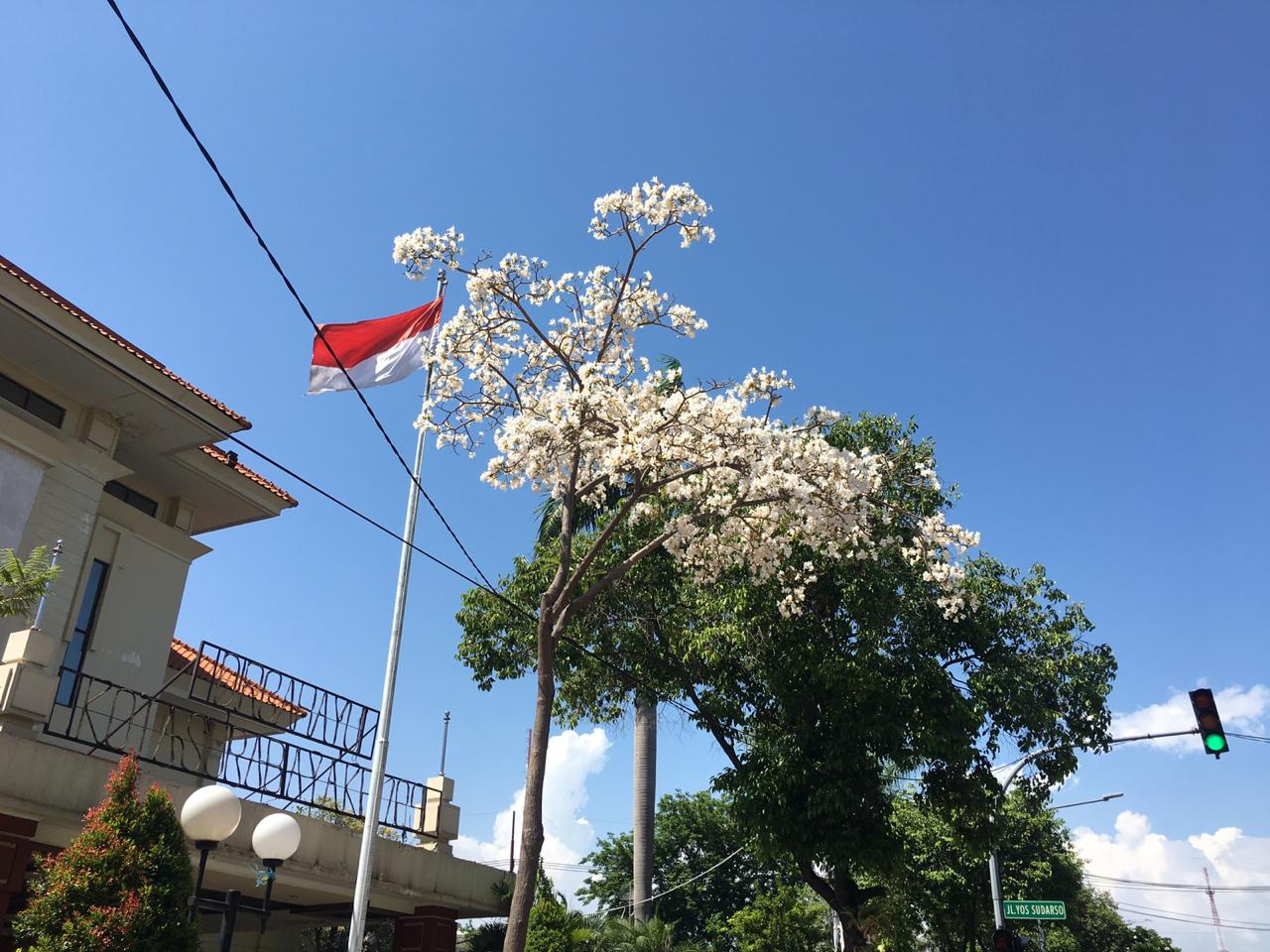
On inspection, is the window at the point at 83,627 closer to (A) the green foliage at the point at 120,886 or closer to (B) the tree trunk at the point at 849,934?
(A) the green foliage at the point at 120,886

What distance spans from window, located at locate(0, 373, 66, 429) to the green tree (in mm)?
8531

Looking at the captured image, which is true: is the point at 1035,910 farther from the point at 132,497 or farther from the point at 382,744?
the point at 132,497

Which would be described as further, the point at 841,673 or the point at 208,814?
the point at 841,673

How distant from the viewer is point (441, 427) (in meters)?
12.4

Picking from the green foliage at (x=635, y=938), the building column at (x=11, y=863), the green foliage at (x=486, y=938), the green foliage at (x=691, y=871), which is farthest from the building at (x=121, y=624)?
the green foliage at (x=691, y=871)

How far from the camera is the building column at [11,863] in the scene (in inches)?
397

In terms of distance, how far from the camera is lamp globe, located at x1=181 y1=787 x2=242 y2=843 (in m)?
8.58

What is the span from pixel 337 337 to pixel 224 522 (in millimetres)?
6094

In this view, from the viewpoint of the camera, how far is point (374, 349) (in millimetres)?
14625

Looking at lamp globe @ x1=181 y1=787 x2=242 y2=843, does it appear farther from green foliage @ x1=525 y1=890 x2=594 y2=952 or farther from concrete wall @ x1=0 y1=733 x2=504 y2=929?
green foliage @ x1=525 y1=890 x2=594 y2=952

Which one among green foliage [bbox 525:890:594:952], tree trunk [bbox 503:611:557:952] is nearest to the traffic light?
tree trunk [bbox 503:611:557:952]

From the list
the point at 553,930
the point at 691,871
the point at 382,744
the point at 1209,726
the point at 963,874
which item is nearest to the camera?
the point at 382,744

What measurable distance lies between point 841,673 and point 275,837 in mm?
10472

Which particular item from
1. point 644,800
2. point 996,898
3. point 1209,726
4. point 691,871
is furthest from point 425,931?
point 691,871
